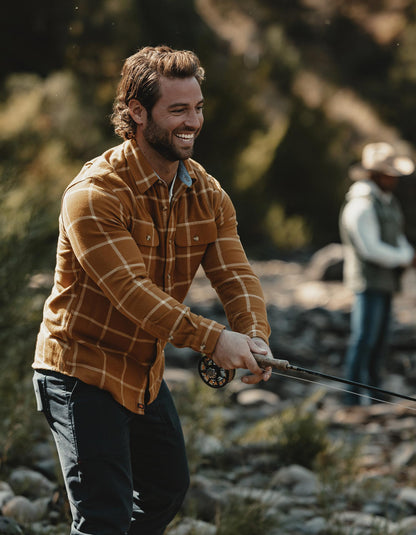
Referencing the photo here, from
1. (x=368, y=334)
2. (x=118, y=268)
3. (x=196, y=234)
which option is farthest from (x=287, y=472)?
(x=118, y=268)

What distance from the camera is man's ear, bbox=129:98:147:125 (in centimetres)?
246

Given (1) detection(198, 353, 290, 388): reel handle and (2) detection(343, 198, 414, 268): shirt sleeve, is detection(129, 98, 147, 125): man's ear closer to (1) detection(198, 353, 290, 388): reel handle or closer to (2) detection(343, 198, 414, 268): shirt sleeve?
(1) detection(198, 353, 290, 388): reel handle

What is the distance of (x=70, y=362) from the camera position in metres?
2.40

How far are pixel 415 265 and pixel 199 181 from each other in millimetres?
3909

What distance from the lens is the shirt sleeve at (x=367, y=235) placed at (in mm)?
5754

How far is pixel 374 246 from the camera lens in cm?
575

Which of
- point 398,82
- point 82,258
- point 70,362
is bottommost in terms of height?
point 70,362

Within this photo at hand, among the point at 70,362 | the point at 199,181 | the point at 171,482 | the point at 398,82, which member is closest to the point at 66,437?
the point at 70,362

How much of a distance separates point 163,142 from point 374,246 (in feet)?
11.7

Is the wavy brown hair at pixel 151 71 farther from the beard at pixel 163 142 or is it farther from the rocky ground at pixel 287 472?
the rocky ground at pixel 287 472

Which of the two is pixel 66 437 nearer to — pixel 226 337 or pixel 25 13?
pixel 226 337

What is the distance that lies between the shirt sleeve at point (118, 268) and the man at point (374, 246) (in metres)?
3.67

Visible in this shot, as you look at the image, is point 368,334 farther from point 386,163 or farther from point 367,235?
point 386,163

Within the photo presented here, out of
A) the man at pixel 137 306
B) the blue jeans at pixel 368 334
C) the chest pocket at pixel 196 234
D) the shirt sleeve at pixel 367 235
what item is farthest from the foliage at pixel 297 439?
the chest pocket at pixel 196 234
